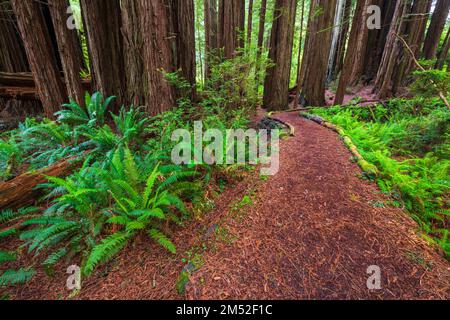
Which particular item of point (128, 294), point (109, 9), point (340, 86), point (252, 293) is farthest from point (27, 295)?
point (340, 86)

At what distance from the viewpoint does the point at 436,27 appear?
938 cm

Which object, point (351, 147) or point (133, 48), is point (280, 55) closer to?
point (351, 147)

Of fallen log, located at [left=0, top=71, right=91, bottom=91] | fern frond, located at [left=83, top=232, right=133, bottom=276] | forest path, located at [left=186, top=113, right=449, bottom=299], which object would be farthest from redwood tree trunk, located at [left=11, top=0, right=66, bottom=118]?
forest path, located at [left=186, top=113, right=449, bottom=299]

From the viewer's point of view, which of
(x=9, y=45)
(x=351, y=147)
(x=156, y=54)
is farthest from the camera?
(x=9, y=45)

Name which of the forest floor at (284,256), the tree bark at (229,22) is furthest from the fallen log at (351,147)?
the tree bark at (229,22)

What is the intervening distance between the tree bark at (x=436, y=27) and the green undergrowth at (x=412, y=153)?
229 inches

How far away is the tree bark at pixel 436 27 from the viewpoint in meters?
9.01

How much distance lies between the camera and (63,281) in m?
2.03

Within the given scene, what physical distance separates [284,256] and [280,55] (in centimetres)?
686

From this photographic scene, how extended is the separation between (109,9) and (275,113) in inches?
217

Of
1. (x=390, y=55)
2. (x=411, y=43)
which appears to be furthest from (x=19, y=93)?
(x=411, y=43)

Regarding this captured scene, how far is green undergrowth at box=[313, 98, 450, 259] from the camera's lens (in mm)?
2824

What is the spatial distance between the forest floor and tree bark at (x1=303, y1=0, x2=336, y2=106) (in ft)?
19.7
